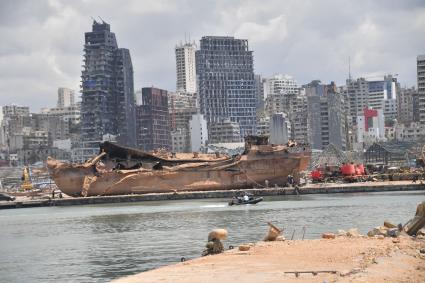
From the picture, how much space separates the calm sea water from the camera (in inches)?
1385

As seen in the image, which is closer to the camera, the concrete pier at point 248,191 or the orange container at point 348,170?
the concrete pier at point 248,191

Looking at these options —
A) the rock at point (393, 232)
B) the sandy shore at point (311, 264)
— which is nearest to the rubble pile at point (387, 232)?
the rock at point (393, 232)

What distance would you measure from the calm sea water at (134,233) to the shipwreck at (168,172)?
25603 mm

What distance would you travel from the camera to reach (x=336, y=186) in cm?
10138

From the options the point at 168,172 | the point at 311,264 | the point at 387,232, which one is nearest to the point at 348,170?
the point at 168,172

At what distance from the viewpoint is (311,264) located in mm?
26469

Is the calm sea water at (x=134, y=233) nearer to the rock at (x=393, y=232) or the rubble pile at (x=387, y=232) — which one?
the rubble pile at (x=387, y=232)

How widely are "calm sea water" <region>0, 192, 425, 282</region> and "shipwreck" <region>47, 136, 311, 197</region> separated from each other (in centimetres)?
2560

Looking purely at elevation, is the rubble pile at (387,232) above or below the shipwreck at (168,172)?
below

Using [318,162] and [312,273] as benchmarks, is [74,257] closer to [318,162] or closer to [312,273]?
[312,273]

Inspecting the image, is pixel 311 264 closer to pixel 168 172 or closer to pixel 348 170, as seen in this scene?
pixel 168 172

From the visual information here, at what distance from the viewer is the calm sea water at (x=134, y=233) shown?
35188 millimetres

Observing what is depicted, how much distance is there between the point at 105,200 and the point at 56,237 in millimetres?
47254

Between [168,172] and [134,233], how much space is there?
53097 mm
